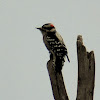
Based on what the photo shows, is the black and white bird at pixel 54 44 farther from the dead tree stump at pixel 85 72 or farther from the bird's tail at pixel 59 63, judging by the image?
the dead tree stump at pixel 85 72

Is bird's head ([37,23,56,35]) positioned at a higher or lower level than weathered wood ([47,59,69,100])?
higher

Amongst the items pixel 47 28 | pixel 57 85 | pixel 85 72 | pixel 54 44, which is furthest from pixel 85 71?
pixel 47 28

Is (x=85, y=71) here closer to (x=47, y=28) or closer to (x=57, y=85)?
(x=57, y=85)

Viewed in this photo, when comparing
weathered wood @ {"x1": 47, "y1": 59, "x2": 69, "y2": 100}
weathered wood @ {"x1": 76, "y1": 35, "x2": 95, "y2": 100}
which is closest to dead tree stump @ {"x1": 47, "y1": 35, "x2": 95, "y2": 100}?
weathered wood @ {"x1": 76, "y1": 35, "x2": 95, "y2": 100}

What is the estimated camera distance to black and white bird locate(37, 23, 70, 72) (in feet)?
23.9

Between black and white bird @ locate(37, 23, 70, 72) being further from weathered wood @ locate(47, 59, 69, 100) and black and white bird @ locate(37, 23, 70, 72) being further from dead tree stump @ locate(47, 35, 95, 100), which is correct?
dead tree stump @ locate(47, 35, 95, 100)

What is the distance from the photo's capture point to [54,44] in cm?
742

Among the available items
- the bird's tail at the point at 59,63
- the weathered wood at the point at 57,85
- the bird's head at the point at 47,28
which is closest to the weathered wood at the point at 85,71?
the weathered wood at the point at 57,85

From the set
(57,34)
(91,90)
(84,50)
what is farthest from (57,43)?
(91,90)

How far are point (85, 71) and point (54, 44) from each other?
3.77 ft

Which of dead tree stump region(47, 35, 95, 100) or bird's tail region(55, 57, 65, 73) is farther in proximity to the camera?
bird's tail region(55, 57, 65, 73)

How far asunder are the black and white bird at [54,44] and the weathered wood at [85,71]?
621 millimetres

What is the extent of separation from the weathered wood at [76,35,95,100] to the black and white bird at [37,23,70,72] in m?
0.62

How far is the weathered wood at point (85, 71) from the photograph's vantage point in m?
6.67
